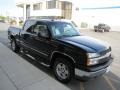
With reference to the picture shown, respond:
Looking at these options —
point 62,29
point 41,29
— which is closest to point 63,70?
point 62,29

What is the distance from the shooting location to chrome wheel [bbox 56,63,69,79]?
16.1 ft

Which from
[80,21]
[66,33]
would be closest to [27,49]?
[66,33]

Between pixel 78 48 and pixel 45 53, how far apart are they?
1499mm

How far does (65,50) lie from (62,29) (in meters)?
1.29

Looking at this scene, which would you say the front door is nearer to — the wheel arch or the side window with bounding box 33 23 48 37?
the side window with bounding box 33 23 48 37

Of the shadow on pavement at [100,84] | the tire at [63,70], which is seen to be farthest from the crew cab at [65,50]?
the shadow on pavement at [100,84]

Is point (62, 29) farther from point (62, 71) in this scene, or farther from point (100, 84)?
point (100, 84)

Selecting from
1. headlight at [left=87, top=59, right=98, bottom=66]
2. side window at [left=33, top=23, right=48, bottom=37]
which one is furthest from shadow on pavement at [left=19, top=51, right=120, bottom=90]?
side window at [left=33, top=23, right=48, bottom=37]

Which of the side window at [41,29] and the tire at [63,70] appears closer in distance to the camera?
the tire at [63,70]

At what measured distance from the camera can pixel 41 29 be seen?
19.5ft

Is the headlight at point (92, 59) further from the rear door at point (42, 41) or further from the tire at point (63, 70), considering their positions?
the rear door at point (42, 41)

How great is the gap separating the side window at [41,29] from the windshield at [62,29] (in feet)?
0.79

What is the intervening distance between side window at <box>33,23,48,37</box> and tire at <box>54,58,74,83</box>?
1.02 metres

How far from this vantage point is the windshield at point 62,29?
5560 mm
